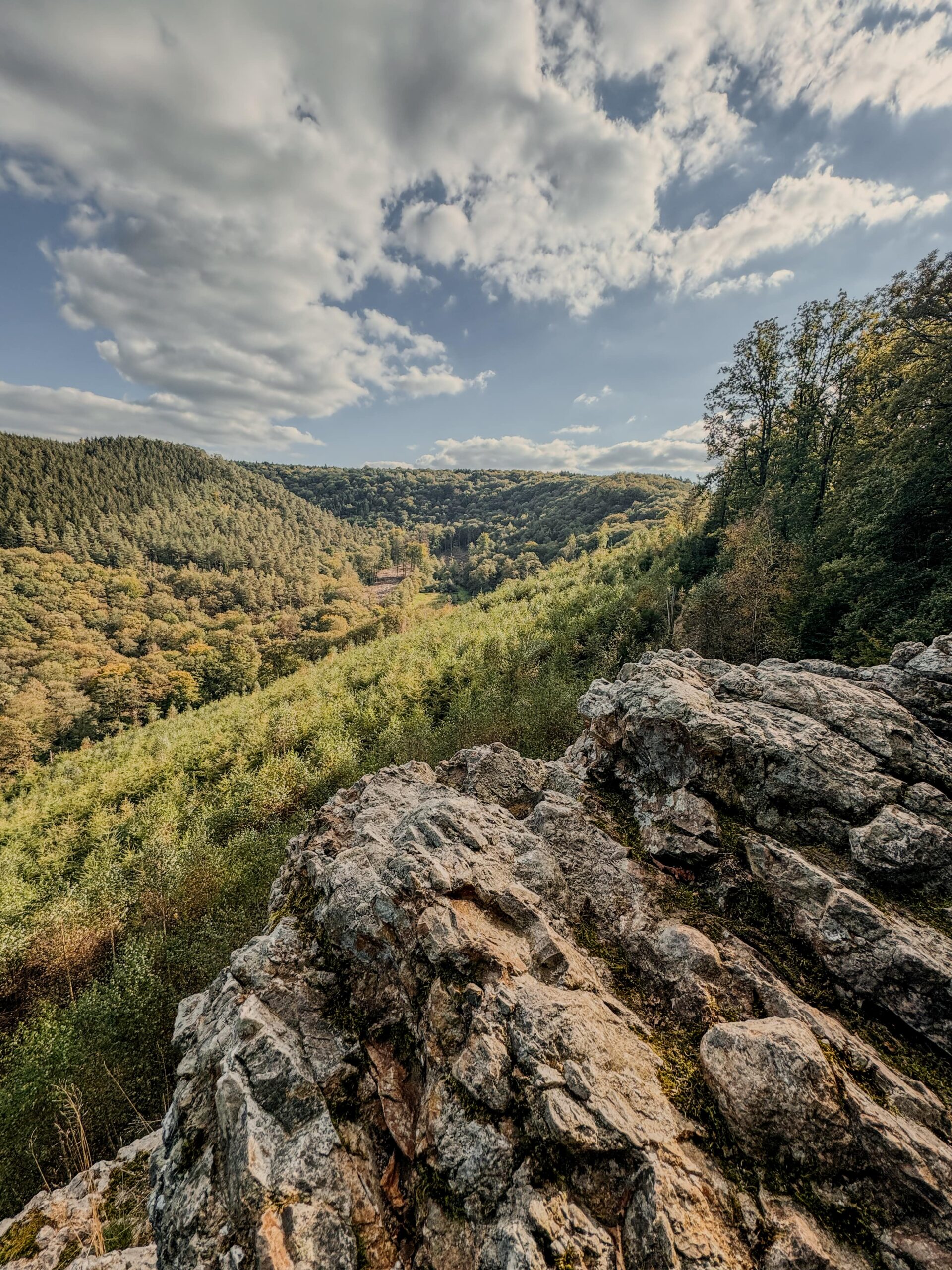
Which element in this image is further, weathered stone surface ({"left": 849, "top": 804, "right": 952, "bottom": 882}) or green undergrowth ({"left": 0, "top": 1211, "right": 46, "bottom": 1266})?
green undergrowth ({"left": 0, "top": 1211, "right": 46, "bottom": 1266})

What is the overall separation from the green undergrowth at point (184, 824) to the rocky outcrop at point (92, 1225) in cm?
219

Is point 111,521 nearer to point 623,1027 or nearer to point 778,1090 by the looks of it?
point 623,1027

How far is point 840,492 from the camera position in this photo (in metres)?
24.7

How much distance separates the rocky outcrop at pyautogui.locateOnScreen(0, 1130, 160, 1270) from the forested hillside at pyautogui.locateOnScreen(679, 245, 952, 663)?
25890 mm

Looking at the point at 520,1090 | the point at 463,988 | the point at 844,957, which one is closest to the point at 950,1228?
the point at 844,957

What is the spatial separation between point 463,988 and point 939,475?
22.9m

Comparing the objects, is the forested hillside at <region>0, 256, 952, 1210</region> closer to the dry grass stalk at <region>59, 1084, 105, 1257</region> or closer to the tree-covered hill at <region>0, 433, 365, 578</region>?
the dry grass stalk at <region>59, 1084, 105, 1257</region>

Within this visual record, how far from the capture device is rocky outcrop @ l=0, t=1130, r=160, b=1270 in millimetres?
8844

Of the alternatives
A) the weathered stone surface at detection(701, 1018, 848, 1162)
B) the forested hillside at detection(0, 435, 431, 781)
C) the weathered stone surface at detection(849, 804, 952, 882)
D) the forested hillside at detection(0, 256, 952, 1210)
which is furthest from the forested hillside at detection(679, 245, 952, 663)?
the forested hillside at detection(0, 435, 431, 781)

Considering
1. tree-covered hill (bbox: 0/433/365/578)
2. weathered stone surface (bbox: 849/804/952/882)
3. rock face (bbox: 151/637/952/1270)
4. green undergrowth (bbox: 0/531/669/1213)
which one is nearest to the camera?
rock face (bbox: 151/637/952/1270)

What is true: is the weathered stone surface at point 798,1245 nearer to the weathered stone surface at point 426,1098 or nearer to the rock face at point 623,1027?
the rock face at point 623,1027

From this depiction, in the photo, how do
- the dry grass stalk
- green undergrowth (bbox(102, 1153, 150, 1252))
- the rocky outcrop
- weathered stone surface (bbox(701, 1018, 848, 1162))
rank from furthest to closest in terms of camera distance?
green undergrowth (bbox(102, 1153, 150, 1252)) → the rocky outcrop → the dry grass stalk → weathered stone surface (bbox(701, 1018, 848, 1162))

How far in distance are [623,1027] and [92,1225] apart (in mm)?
12902

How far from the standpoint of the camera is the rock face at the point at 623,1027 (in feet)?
15.8
